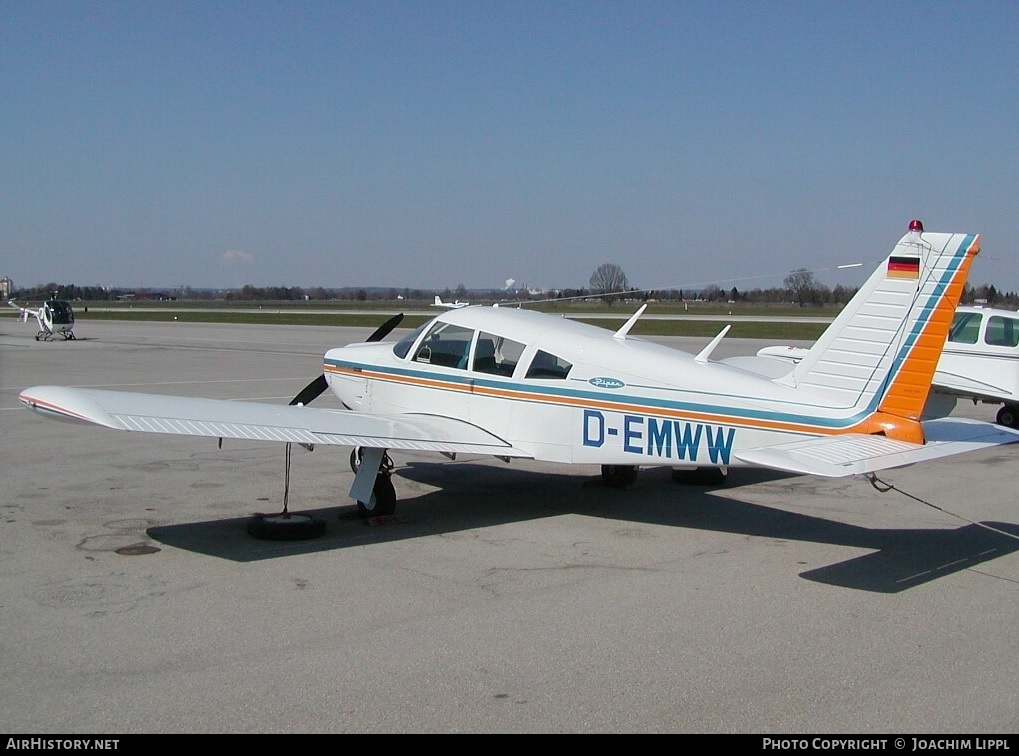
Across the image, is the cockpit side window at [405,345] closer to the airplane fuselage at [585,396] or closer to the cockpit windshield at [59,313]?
the airplane fuselage at [585,396]

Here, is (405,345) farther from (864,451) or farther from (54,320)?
(54,320)

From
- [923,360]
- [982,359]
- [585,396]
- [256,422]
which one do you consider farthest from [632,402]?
[982,359]

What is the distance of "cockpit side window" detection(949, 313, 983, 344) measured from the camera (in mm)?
16578

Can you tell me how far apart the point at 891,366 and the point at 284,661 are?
204 inches

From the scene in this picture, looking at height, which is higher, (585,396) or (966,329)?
(966,329)

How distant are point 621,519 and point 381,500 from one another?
2333 mm

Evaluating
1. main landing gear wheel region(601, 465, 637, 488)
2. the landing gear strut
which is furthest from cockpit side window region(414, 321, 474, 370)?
main landing gear wheel region(601, 465, 637, 488)

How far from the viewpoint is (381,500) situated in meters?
9.27

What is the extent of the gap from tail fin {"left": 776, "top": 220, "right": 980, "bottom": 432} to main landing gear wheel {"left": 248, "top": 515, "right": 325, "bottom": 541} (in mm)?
4473

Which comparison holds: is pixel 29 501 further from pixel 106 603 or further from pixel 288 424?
pixel 106 603

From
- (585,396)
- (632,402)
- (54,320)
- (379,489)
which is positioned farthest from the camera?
(54,320)

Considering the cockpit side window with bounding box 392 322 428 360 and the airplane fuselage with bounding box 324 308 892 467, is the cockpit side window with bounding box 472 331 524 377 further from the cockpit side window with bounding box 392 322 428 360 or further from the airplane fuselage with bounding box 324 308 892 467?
the cockpit side window with bounding box 392 322 428 360

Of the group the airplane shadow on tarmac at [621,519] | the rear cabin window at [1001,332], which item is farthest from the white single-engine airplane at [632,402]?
the rear cabin window at [1001,332]
